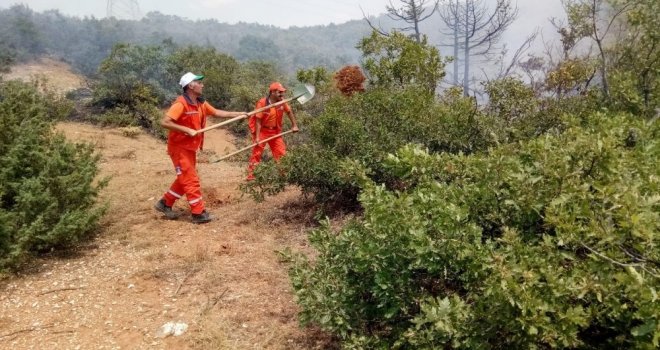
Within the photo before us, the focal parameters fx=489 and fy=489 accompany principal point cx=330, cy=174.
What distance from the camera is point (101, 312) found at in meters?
3.74

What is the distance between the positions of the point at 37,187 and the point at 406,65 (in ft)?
15.9

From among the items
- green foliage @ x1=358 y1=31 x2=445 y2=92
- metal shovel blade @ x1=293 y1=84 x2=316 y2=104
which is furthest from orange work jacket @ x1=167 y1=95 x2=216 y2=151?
green foliage @ x1=358 y1=31 x2=445 y2=92

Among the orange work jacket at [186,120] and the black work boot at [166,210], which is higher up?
the orange work jacket at [186,120]

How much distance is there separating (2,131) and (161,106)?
11015mm

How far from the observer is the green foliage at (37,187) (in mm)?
4297

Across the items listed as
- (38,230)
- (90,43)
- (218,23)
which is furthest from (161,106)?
(218,23)

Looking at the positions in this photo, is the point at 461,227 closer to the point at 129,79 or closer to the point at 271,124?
the point at 271,124

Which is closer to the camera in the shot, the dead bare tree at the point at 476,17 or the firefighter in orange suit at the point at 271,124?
the firefighter in orange suit at the point at 271,124

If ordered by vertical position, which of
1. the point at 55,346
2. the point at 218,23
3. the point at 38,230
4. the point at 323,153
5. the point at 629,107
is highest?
the point at 218,23

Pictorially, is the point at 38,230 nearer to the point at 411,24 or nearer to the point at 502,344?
the point at 502,344

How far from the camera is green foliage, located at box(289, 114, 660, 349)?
6.47 ft

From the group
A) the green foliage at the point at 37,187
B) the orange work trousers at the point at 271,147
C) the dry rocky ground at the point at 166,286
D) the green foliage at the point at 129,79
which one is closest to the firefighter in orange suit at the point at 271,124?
the orange work trousers at the point at 271,147

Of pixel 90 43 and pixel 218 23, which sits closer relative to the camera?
pixel 90 43

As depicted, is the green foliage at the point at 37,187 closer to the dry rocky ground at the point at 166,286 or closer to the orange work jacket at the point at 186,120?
the dry rocky ground at the point at 166,286
